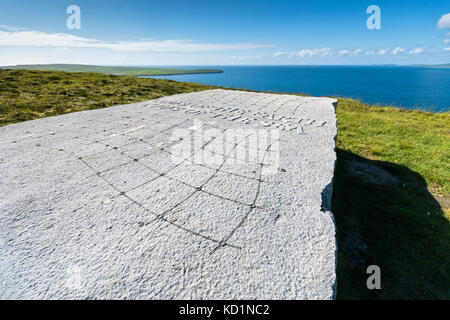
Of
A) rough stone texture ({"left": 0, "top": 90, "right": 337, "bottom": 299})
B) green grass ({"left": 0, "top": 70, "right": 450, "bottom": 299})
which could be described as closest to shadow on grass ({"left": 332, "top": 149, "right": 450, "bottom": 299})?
green grass ({"left": 0, "top": 70, "right": 450, "bottom": 299})

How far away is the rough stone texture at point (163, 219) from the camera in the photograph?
185 centimetres

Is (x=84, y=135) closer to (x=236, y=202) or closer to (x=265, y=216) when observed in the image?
(x=236, y=202)

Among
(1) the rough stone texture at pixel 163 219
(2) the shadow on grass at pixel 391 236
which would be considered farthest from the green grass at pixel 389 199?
(1) the rough stone texture at pixel 163 219

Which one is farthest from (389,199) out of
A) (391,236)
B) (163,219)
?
(163,219)

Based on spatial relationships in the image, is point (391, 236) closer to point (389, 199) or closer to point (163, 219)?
point (389, 199)

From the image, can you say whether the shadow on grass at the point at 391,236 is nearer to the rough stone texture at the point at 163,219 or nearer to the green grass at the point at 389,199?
the green grass at the point at 389,199

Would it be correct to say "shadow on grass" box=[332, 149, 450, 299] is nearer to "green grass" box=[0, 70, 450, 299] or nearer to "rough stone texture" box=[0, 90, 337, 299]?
"green grass" box=[0, 70, 450, 299]

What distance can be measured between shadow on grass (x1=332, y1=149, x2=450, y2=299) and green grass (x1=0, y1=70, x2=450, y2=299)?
1cm

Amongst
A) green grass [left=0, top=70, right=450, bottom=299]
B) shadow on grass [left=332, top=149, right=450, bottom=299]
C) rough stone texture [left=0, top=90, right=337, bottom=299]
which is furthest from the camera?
green grass [left=0, top=70, right=450, bottom=299]

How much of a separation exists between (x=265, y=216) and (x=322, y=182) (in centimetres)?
124

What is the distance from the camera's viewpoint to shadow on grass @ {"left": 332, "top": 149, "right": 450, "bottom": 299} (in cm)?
306

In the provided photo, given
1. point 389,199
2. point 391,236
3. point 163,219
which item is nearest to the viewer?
point 163,219

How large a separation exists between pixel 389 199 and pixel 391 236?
59.8 inches

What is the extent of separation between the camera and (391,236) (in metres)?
3.94
